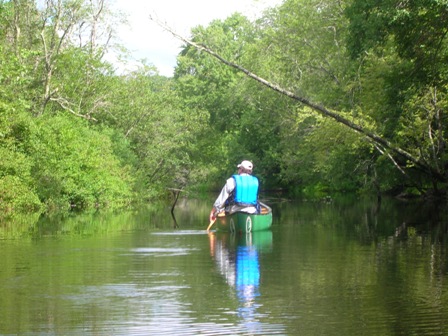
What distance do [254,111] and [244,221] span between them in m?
42.5

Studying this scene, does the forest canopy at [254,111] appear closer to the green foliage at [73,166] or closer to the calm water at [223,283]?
the green foliage at [73,166]

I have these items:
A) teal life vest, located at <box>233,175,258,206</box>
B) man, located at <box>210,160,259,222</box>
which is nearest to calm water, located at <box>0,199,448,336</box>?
man, located at <box>210,160,259,222</box>

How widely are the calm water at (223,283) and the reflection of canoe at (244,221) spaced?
485mm

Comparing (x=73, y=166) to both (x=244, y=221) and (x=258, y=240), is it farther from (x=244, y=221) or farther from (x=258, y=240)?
(x=258, y=240)

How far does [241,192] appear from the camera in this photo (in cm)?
1972

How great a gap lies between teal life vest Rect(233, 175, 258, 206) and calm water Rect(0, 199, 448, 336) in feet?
3.39

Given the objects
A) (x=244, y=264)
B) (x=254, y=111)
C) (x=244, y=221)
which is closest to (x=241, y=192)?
(x=244, y=221)

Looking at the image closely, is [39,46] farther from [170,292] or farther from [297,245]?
[170,292]

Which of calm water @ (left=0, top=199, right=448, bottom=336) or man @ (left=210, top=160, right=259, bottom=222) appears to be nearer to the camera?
calm water @ (left=0, top=199, right=448, bottom=336)

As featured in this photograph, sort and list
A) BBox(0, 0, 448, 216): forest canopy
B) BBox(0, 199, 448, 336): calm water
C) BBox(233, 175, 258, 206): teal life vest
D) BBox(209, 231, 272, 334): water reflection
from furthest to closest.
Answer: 1. BBox(0, 0, 448, 216): forest canopy
2. BBox(233, 175, 258, 206): teal life vest
3. BBox(209, 231, 272, 334): water reflection
4. BBox(0, 199, 448, 336): calm water

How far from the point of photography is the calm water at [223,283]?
8281mm

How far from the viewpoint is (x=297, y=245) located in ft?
55.6

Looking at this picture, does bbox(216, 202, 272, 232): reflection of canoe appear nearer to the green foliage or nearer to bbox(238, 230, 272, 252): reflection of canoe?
bbox(238, 230, 272, 252): reflection of canoe

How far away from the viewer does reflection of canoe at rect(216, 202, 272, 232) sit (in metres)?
19.6
